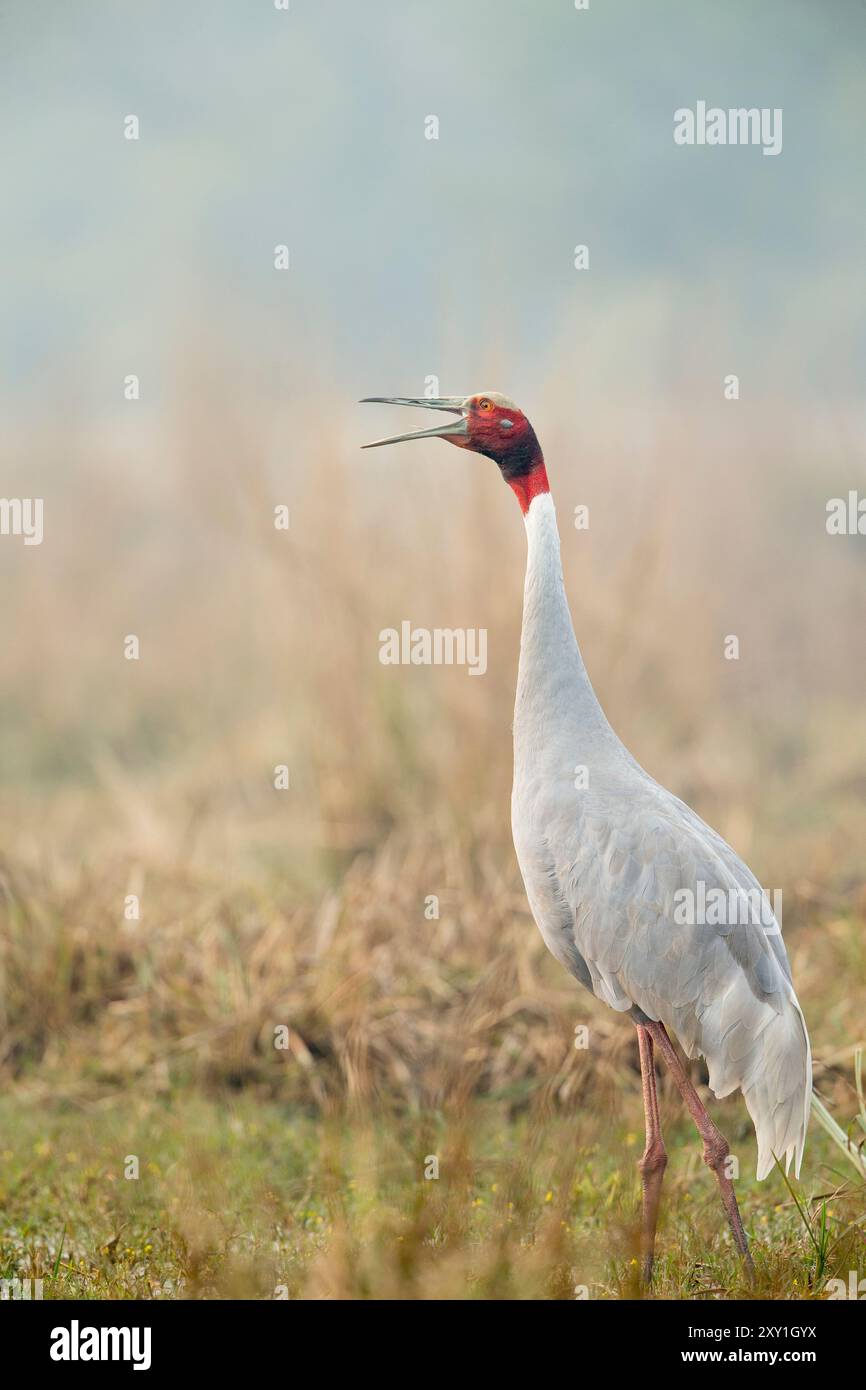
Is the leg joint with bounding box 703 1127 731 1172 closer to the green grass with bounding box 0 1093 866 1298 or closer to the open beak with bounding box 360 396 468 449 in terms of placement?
the green grass with bounding box 0 1093 866 1298

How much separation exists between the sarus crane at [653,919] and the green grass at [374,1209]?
21 cm

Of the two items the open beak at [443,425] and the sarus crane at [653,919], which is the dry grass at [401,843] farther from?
the open beak at [443,425]

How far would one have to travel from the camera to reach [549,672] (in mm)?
3357

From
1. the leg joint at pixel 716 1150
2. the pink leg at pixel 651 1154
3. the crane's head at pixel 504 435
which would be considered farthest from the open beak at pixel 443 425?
the leg joint at pixel 716 1150

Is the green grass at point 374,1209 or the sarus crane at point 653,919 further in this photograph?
the sarus crane at point 653,919

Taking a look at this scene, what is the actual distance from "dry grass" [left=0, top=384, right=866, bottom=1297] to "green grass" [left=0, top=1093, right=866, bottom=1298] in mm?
23

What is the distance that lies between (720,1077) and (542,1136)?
1.39ft

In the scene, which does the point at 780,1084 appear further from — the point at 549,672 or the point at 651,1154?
the point at 549,672

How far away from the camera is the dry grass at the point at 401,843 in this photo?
4504 millimetres

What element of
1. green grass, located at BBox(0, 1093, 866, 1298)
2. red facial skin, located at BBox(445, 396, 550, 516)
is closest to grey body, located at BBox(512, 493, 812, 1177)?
green grass, located at BBox(0, 1093, 866, 1298)

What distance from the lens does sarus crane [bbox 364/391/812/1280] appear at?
3.21 metres

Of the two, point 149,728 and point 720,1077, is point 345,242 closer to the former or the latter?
point 149,728

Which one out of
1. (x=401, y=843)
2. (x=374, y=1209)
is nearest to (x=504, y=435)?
(x=374, y=1209)

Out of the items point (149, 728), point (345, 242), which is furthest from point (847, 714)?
point (345, 242)
